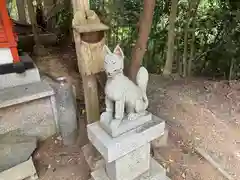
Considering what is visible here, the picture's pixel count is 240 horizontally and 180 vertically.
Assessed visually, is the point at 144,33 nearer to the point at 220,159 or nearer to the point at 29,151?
the point at 220,159

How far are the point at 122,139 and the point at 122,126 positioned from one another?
0.09 meters

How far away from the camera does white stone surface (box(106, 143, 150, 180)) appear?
1705 mm

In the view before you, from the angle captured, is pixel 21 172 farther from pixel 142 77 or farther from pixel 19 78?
pixel 142 77

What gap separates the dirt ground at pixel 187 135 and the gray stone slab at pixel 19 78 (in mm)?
303

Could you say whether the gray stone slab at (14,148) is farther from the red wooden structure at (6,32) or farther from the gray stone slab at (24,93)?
the red wooden structure at (6,32)

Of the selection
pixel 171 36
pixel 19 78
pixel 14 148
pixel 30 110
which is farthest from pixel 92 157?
pixel 171 36

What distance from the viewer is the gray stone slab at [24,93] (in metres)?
2.44

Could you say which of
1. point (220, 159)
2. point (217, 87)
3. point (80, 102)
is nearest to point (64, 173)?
point (80, 102)

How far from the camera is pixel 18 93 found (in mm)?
2564

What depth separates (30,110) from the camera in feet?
8.71

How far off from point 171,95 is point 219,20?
1.44 metres

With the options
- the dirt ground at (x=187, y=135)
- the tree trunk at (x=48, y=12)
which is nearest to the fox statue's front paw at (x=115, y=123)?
the dirt ground at (x=187, y=135)

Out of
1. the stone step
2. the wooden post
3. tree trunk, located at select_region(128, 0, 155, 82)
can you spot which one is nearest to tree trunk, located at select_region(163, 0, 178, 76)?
tree trunk, located at select_region(128, 0, 155, 82)

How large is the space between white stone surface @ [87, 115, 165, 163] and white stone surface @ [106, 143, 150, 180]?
0.39 feet
